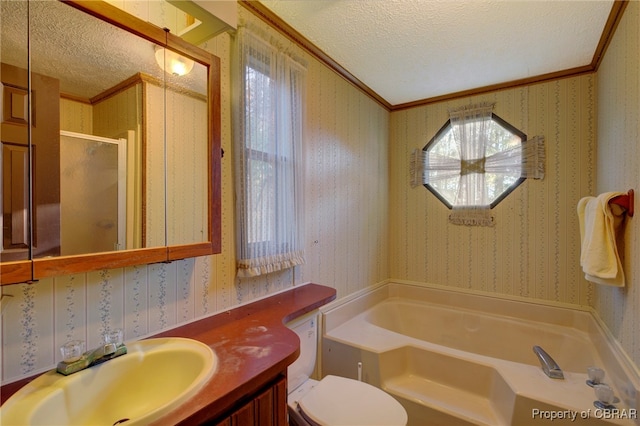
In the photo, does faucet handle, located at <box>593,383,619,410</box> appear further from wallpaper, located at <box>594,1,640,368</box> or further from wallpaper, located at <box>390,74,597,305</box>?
wallpaper, located at <box>390,74,597,305</box>

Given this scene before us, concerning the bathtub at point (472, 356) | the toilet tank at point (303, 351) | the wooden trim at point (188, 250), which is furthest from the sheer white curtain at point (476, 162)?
the wooden trim at point (188, 250)

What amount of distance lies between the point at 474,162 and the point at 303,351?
220 centimetres

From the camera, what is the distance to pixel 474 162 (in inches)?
104

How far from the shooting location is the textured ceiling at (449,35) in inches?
61.6

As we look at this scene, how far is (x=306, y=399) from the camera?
55.1 inches

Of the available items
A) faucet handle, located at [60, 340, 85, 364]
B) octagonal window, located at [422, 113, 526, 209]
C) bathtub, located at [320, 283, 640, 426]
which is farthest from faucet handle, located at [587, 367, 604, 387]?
faucet handle, located at [60, 340, 85, 364]

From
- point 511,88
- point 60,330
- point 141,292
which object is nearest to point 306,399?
point 141,292

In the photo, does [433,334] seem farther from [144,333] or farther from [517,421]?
[144,333]

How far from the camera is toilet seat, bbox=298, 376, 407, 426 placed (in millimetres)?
1283

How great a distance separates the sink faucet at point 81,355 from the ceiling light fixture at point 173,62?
3.33 ft

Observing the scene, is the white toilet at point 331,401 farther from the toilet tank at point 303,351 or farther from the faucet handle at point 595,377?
the faucet handle at point 595,377

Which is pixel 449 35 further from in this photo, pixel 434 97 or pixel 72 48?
pixel 72 48

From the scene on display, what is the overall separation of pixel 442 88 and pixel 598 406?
237cm

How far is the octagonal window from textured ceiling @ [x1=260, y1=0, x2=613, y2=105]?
415mm
